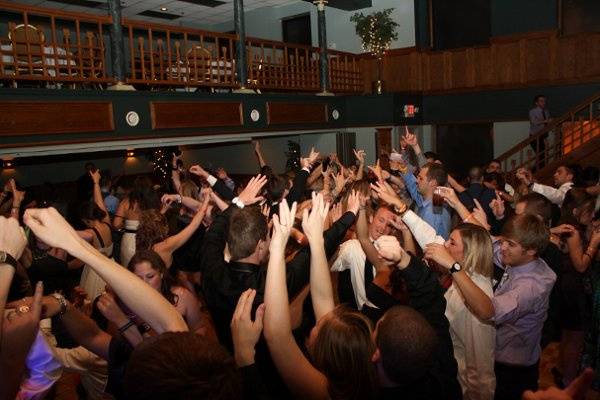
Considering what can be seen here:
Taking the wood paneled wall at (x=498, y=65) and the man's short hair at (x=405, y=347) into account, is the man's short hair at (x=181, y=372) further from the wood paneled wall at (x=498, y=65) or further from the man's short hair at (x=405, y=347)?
the wood paneled wall at (x=498, y=65)

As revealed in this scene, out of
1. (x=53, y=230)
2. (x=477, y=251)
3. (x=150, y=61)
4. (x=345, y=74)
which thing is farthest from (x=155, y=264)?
(x=345, y=74)

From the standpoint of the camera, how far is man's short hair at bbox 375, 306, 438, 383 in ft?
5.02

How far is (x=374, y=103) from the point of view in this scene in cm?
984

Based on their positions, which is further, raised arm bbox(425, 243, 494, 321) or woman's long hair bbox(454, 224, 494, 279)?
woman's long hair bbox(454, 224, 494, 279)

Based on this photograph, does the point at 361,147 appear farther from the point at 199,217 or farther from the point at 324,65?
the point at 199,217

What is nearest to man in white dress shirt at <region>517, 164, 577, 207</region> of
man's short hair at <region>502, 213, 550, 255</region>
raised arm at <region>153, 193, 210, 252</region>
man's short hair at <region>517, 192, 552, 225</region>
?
man's short hair at <region>517, 192, 552, 225</region>

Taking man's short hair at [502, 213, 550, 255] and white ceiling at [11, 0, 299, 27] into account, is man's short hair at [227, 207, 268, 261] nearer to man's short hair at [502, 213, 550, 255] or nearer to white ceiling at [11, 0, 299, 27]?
man's short hair at [502, 213, 550, 255]

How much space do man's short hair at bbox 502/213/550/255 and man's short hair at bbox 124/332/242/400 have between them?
1858mm

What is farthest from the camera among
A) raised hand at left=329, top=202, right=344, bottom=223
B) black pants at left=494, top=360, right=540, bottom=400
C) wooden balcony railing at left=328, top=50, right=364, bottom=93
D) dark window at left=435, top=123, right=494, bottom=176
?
dark window at left=435, top=123, right=494, bottom=176

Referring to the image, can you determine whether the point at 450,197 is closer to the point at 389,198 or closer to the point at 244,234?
the point at 389,198

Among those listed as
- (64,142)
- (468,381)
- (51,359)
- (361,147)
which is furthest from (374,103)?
(51,359)

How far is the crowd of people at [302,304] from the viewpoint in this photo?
1.46m

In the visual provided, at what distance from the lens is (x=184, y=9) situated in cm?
1312

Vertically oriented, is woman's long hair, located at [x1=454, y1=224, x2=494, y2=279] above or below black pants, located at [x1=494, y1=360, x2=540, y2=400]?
above
